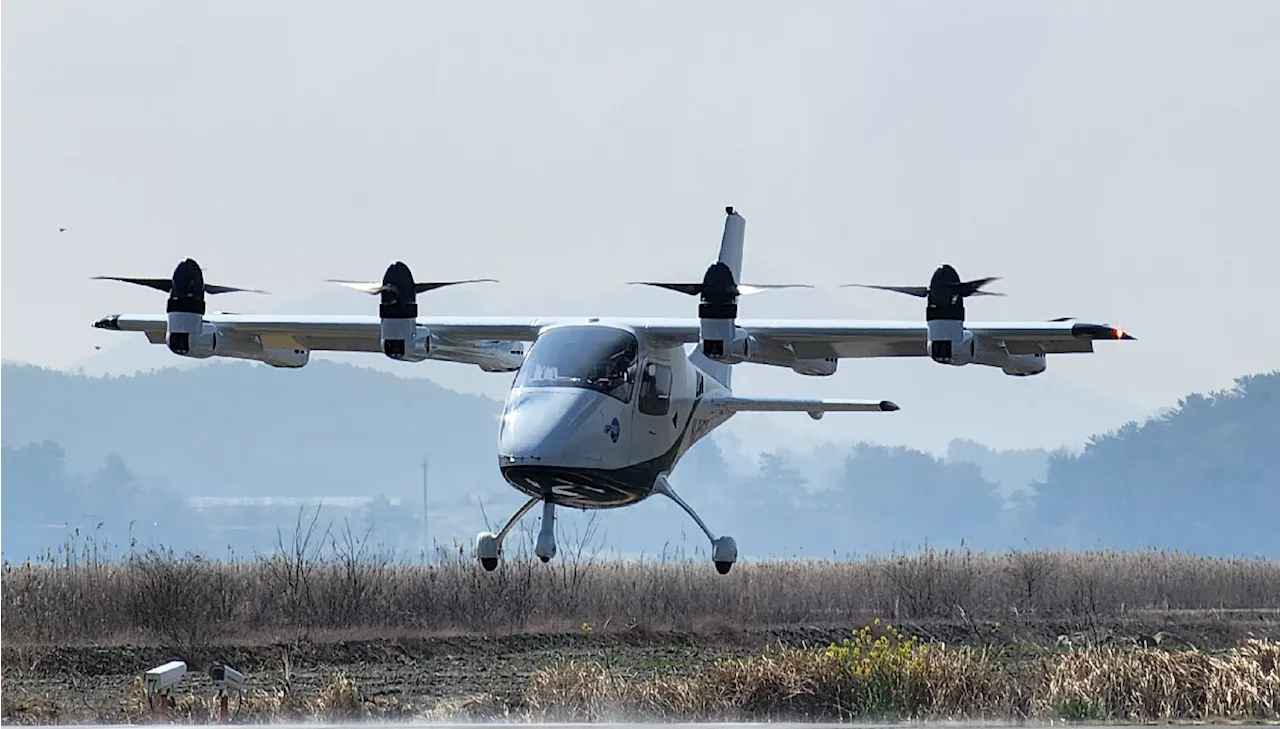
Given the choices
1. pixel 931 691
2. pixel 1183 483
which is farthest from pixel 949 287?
pixel 1183 483

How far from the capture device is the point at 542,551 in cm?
2508

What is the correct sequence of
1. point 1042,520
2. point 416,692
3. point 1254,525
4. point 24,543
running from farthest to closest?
point 24,543, point 1042,520, point 1254,525, point 416,692

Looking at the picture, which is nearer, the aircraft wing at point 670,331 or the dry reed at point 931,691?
the dry reed at point 931,691

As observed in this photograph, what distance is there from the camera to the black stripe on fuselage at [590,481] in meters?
24.9

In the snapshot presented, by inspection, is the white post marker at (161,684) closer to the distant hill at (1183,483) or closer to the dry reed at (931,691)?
the dry reed at (931,691)

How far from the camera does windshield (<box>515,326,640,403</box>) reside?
25.5 m

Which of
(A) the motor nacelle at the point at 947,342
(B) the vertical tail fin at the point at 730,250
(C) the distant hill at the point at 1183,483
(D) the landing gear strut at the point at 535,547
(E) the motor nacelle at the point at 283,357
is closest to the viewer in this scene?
(A) the motor nacelle at the point at 947,342

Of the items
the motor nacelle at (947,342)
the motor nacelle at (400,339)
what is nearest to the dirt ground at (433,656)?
the motor nacelle at (947,342)

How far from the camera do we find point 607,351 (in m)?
26.0

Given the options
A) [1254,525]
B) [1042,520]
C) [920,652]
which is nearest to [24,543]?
[1042,520]

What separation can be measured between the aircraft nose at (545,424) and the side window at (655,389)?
1600 mm

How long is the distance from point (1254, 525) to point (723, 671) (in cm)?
14175

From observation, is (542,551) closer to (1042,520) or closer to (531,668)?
(531,668)

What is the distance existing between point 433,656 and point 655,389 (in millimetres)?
4849
